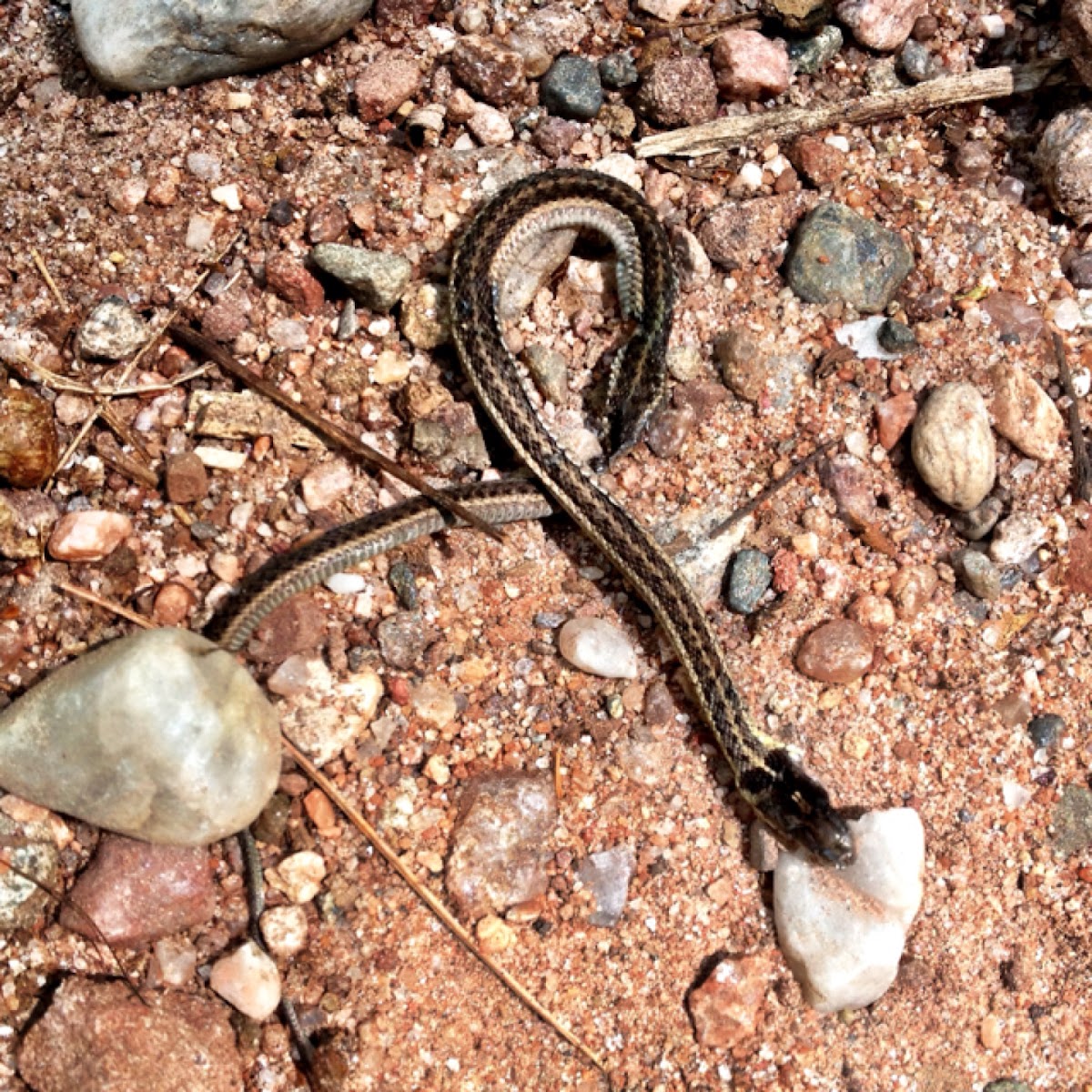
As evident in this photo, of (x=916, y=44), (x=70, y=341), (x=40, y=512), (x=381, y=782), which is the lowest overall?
(x=381, y=782)

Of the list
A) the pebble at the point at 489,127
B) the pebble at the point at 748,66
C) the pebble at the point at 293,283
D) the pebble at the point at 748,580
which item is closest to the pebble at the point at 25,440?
the pebble at the point at 293,283

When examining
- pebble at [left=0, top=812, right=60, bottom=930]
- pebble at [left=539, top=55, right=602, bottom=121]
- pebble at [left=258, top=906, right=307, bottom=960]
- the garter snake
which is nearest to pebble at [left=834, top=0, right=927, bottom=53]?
pebble at [left=539, top=55, right=602, bottom=121]

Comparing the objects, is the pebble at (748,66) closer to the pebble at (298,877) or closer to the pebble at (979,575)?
the pebble at (979,575)

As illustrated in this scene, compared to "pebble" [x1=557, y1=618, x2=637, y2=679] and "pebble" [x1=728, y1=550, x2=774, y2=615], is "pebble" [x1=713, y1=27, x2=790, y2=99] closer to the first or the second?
"pebble" [x1=728, y1=550, x2=774, y2=615]

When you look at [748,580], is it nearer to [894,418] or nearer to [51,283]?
[894,418]

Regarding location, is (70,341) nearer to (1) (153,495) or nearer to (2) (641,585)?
(1) (153,495)

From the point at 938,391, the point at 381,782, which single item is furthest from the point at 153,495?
the point at 938,391
